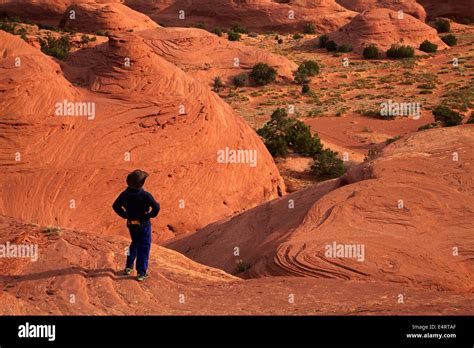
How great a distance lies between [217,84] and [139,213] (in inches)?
954

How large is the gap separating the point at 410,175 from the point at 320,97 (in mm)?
20842

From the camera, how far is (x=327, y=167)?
782 inches

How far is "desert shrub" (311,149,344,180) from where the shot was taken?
19.8m

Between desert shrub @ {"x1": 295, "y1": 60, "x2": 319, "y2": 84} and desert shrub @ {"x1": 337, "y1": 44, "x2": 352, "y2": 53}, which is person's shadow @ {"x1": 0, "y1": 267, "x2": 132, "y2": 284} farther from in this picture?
desert shrub @ {"x1": 337, "y1": 44, "x2": 352, "y2": 53}

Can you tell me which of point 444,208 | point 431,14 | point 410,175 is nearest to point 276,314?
point 444,208

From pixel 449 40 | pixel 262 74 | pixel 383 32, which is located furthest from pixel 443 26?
pixel 262 74

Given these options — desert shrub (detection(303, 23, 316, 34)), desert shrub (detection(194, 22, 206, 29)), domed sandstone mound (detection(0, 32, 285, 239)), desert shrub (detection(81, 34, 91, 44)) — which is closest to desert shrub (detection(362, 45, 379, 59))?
desert shrub (detection(303, 23, 316, 34))

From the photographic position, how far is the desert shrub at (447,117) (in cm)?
2530

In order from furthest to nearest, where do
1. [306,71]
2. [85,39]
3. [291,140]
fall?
[85,39] < [306,71] < [291,140]

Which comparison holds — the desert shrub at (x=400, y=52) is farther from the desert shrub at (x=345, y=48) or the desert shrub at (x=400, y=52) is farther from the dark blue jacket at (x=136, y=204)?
the dark blue jacket at (x=136, y=204)

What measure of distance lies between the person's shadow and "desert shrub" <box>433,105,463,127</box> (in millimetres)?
20251

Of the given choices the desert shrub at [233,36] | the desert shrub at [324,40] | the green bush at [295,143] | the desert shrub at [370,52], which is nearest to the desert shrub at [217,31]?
the desert shrub at [233,36]

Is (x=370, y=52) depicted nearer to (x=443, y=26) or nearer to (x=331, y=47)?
(x=331, y=47)
